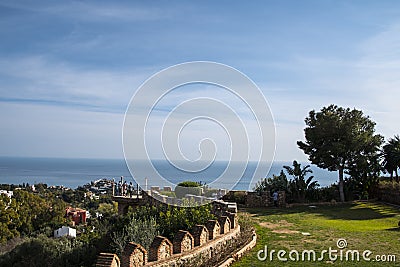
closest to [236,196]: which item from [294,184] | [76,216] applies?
[294,184]

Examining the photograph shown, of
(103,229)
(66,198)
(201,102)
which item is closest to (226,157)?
(201,102)

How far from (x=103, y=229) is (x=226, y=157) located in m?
5.68

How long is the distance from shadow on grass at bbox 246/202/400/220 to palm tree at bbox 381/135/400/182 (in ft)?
10.0

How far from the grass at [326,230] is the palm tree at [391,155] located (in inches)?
143

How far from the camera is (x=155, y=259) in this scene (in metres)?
7.26

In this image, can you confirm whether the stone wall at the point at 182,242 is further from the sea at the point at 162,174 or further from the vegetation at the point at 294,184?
the vegetation at the point at 294,184

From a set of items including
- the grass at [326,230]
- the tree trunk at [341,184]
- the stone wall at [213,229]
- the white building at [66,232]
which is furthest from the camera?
the tree trunk at [341,184]

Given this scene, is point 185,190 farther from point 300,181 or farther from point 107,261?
point 107,261

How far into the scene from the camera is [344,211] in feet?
59.4

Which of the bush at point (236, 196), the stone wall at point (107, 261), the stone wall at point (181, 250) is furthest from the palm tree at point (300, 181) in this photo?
the stone wall at point (107, 261)

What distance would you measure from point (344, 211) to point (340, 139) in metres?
5.17

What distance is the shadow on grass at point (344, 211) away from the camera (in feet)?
53.9

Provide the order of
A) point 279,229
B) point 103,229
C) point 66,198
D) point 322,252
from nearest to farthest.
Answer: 1. point 322,252
2. point 279,229
3. point 103,229
4. point 66,198

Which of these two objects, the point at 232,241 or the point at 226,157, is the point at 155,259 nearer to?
the point at 232,241
